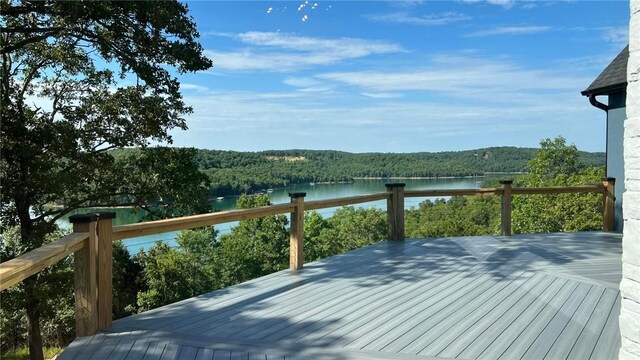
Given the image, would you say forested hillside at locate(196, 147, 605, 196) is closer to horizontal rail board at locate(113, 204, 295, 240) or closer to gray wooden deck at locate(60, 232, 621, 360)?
horizontal rail board at locate(113, 204, 295, 240)

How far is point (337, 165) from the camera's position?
26.3 m

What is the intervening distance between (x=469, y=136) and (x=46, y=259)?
3362 cm

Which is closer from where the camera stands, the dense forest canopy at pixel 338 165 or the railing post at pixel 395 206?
the railing post at pixel 395 206

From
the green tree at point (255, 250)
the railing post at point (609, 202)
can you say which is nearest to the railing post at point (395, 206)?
the railing post at point (609, 202)

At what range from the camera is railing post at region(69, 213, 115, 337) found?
10.2ft

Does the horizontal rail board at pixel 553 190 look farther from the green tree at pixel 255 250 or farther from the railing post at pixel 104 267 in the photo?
the green tree at pixel 255 250

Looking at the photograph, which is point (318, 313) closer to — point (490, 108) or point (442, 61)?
point (442, 61)

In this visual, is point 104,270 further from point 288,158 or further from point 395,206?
point 288,158

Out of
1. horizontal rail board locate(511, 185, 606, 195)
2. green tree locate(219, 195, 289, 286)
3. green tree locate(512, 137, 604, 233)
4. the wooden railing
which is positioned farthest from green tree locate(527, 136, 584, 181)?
the wooden railing

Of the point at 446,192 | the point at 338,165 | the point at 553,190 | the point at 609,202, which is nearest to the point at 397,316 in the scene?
the point at 446,192

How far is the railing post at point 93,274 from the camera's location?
310cm

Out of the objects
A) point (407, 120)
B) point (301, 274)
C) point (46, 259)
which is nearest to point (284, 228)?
point (407, 120)

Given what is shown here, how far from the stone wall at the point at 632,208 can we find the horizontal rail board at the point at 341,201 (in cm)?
367

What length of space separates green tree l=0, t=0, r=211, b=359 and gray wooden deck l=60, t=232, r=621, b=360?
6522mm
